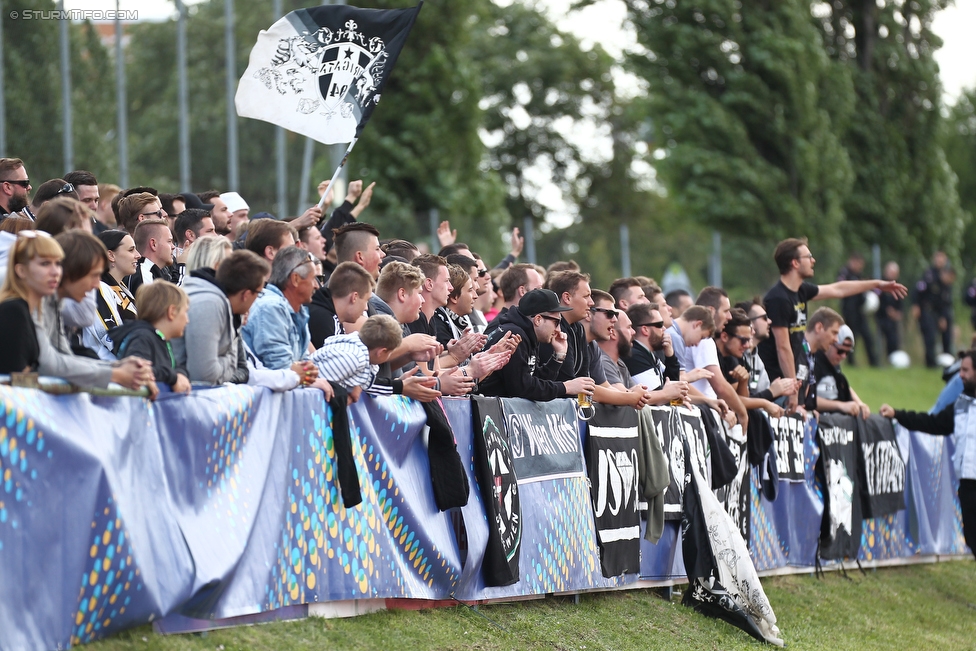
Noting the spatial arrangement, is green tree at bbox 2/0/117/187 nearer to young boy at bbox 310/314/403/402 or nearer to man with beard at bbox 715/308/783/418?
man with beard at bbox 715/308/783/418

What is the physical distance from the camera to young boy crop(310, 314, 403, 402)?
756cm

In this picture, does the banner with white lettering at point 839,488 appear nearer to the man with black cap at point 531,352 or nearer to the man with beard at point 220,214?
the man with black cap at point 531,352

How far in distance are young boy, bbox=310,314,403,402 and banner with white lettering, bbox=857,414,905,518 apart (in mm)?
8292

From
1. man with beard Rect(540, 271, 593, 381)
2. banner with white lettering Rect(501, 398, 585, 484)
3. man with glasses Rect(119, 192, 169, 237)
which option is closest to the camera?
man with glasses Rect(119, 192, 169, 237)

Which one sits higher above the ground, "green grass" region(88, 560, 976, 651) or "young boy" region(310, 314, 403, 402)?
"young boy" region(310, 314, 403, 402)

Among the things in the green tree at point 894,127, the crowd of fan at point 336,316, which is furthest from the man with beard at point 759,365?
the green tree at point 894,127

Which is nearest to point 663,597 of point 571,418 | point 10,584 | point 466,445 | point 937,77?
point 571,418

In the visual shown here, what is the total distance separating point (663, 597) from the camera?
10.8m

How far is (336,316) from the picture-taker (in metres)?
8.33

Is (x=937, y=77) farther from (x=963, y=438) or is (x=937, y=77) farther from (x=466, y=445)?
(x=466, y=445)

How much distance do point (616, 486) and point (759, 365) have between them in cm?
356

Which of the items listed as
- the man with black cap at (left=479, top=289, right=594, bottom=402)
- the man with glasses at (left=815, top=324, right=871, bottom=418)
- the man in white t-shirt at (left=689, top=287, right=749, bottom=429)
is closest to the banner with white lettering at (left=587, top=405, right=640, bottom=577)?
the man with black cap at (left=479, top=289, right=594, bottom=402)

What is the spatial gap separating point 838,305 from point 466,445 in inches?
871

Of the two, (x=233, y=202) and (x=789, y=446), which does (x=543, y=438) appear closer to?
(x=233, y=202)
